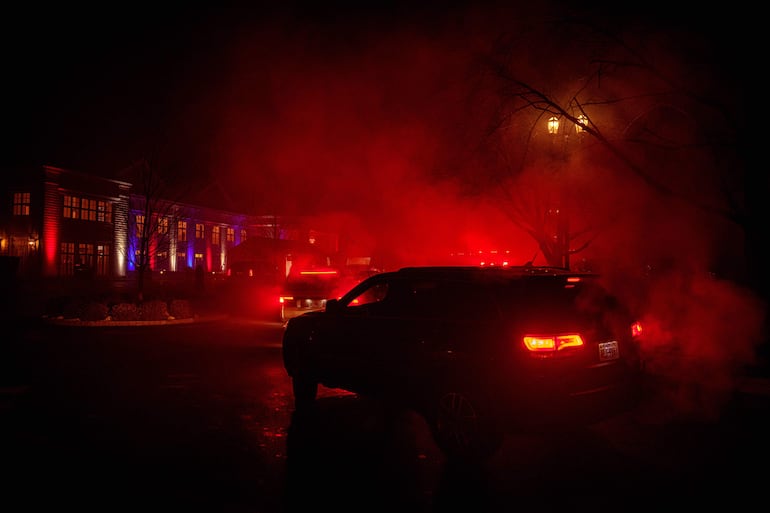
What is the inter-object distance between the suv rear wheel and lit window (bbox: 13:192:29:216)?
37.6m

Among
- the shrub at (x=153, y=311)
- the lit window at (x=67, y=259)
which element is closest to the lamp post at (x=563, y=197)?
the shrub at (x=153, y=311)

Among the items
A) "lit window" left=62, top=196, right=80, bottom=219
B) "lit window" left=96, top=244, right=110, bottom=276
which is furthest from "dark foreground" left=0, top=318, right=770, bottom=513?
"lit window" left=96, top=244, right=110, bottom=276

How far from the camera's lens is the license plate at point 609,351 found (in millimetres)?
4785

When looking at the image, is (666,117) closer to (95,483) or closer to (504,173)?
(504,173)

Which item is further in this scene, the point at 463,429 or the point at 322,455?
the point at 322,455

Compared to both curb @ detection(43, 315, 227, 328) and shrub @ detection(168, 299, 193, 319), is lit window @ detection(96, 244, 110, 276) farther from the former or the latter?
shrub @ detection(168, 299, 193, 319)

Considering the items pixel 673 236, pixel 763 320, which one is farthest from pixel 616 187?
pixel 763 320

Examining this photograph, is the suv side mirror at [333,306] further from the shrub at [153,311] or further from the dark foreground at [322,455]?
the shrub at [153,311]

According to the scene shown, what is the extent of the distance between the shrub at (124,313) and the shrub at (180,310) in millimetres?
1082

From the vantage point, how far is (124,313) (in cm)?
1644

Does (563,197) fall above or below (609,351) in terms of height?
above

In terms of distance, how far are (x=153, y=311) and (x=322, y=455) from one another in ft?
43.3

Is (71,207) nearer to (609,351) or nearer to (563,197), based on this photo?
(563,197)

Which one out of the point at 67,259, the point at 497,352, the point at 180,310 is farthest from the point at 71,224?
the point at 497,352
